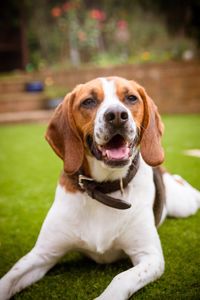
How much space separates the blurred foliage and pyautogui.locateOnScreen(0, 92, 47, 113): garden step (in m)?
2.25

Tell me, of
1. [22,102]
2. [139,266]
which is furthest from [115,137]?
[22,102]

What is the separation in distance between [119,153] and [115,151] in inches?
1.2

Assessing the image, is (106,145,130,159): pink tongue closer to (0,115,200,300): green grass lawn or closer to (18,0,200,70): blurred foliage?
(0,115,200,300): green grass lawn

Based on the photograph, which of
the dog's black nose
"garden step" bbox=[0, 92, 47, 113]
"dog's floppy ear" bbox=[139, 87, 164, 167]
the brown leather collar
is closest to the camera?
the dog's black nose

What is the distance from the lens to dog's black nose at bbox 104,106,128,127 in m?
2.63

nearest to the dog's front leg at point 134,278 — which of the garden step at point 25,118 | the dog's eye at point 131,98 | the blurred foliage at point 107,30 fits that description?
the dog's eye at point 131,98

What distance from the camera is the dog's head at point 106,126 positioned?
2.66 meters

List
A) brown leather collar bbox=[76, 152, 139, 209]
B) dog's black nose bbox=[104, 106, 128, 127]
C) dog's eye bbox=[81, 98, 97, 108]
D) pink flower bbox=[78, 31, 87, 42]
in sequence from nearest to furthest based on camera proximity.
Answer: dog's black nose bbox=[104, 106, 128, 127] → brown leather collar bbox=[76, 152, 139, 209] → dog's eye bbox=[81, 98, 97, 108] → pink flower bbox=[78, 31, 87, 42]

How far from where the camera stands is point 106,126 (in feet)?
8.70

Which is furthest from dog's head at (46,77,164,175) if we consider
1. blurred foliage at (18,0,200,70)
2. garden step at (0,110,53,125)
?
blurred foliage at (18,0,200,70)

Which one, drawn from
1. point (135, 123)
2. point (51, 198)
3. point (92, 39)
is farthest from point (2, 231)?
point (92, 39)

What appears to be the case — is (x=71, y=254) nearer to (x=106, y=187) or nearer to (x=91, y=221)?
(x=91, y=221)

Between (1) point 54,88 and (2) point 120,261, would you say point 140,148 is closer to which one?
(2) point 120,261

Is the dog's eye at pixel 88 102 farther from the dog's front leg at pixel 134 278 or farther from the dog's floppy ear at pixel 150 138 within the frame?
the dog's front leg at pixel 134 278
